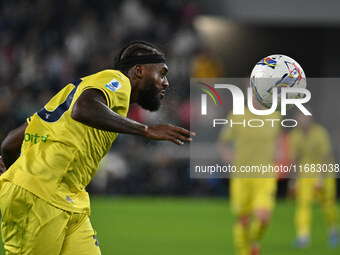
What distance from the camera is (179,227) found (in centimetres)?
1356

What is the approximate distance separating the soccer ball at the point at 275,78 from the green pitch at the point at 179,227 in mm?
4799

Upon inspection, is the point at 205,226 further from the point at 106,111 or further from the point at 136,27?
the point at 106,111

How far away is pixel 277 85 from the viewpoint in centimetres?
588

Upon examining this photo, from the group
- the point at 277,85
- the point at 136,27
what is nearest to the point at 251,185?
the point at 277,85

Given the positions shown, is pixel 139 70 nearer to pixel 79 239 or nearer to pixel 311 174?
pixel 79 239

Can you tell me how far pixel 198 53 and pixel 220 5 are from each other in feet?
8.41

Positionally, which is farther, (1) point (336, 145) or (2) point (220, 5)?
(2) point (220, 5)

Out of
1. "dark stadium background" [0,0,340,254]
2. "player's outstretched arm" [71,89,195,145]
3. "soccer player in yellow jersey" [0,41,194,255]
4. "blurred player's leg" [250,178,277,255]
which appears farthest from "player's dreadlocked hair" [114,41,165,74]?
"dark stadium background" [0,0,340,254]

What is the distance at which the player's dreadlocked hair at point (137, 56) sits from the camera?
4758 mm

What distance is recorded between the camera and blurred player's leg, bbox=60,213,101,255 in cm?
457

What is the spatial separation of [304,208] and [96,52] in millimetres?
6231

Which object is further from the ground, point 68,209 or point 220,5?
point 220,5

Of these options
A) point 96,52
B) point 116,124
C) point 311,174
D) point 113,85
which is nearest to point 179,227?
point 311,174

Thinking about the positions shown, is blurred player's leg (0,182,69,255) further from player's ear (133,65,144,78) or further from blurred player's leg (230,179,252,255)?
blurred player's leg (230,179,252,255)
